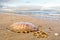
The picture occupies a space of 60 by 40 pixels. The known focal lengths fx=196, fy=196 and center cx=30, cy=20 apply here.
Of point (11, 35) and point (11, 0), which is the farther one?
point (11, 0)

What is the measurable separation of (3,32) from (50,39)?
1.26 m

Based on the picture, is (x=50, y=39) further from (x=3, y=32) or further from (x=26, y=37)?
(x=3, y=32)

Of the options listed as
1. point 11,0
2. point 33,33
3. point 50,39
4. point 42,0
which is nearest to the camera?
point 50,39

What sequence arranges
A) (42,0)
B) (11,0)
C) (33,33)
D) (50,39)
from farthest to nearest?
(11,0), (42,0), (33,33), (50,39)

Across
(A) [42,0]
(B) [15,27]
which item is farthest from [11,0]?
(B) [15,27]

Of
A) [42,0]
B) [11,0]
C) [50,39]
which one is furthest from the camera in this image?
[11,0]

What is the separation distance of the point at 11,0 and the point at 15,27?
1539 cm

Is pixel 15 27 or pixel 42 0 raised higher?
pixel 15 27

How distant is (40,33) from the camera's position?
494 centimetres

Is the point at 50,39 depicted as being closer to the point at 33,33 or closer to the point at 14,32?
the point at 33,33

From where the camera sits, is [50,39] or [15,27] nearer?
[50,39]

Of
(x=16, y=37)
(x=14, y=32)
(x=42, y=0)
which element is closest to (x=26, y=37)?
(x=16, y=37)

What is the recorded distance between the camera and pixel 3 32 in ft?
16.7

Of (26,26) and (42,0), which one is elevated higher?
(26,26)
